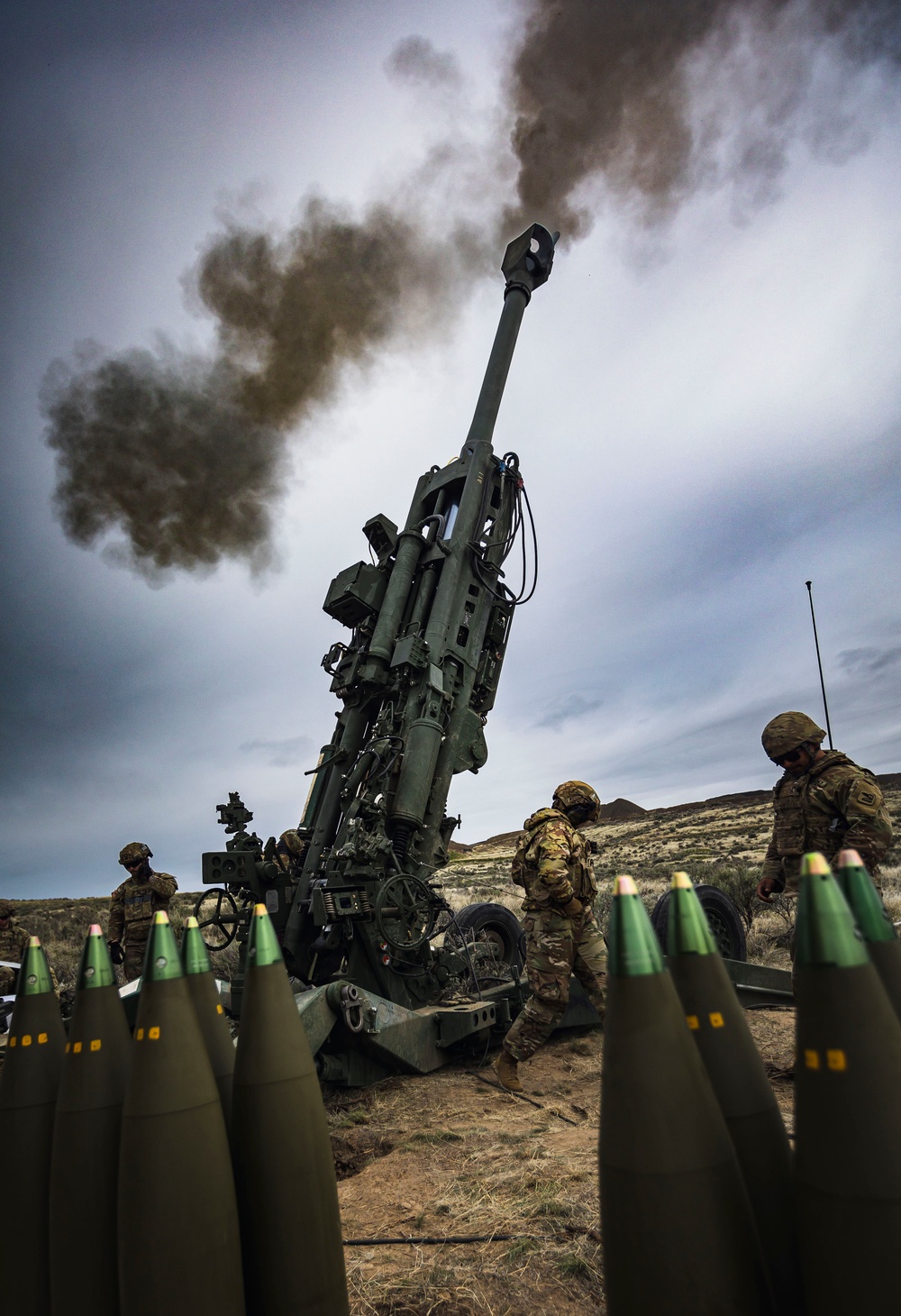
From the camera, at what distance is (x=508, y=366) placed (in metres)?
9.33

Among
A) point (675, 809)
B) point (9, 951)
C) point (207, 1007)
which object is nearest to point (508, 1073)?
point (207, 1007)

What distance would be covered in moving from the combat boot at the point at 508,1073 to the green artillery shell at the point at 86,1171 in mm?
3864

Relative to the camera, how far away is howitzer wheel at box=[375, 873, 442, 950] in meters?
5.84

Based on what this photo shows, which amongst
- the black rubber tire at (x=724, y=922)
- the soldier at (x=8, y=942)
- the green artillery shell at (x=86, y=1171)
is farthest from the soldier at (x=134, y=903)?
the green artillery shell at (x=86, y=1171)

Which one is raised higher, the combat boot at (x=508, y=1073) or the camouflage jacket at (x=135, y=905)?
the camouflage jacket at (x=135, y=905)

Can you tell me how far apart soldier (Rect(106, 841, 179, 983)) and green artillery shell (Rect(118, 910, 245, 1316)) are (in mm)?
5691

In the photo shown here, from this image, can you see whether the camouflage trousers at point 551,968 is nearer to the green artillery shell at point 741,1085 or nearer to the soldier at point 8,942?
the green artillery shell at point 741,1085

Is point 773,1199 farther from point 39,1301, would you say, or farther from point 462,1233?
point 462,1233

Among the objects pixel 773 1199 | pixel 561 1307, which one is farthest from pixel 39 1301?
pixel 773 1199

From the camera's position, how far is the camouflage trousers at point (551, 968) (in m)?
4.98

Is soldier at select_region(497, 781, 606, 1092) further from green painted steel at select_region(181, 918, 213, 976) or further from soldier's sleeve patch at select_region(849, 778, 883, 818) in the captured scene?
green painted steel at select_region(181, 918, 213, 976)

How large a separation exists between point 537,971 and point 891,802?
35823 millimetres

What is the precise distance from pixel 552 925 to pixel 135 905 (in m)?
4.17

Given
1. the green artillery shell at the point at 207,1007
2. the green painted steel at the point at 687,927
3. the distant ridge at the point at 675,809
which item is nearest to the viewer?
the green painted steel at the point at 687,927
